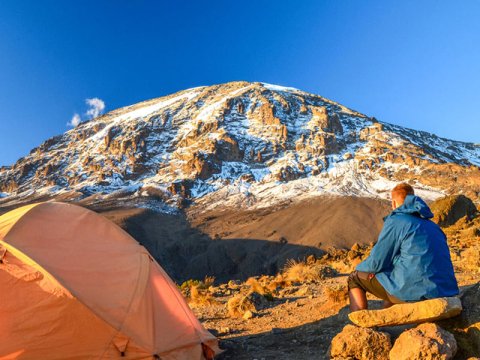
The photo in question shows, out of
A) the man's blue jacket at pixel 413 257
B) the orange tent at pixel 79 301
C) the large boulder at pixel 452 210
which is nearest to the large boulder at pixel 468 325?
the man's blue jacket at pixel 413 257

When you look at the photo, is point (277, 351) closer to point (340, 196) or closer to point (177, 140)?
point (340, 196)

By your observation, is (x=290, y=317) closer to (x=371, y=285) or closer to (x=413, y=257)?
(x=371, y=285)

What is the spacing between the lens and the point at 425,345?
361 cm

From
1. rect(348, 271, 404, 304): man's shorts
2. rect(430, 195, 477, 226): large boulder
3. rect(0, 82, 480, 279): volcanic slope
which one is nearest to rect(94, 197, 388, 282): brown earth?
rect(0, 82, 480, 279): volcanic slope

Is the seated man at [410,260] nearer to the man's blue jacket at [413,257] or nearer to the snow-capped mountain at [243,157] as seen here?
the man's blue jacket at [413,257]

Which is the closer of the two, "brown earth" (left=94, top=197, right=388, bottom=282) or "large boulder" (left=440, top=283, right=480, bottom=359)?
"large boulder" (left=440, top=283, right=480, bottom=359)

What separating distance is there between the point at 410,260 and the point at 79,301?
12.9 ft

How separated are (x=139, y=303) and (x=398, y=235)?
3.39m

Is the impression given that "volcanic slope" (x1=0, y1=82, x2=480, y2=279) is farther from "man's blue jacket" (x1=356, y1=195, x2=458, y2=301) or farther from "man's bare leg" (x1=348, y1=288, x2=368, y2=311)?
"man's blue jacket" (x1=356, y1=195, x2=458, y2=301)

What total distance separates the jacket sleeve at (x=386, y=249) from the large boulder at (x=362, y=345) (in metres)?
0.69

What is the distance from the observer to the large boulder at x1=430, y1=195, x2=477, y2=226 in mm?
25184

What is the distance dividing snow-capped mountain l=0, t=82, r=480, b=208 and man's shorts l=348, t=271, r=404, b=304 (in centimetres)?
6839


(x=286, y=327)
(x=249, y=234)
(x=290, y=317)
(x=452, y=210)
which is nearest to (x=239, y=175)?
(x=249, y=234)

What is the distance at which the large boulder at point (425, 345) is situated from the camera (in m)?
3.61
